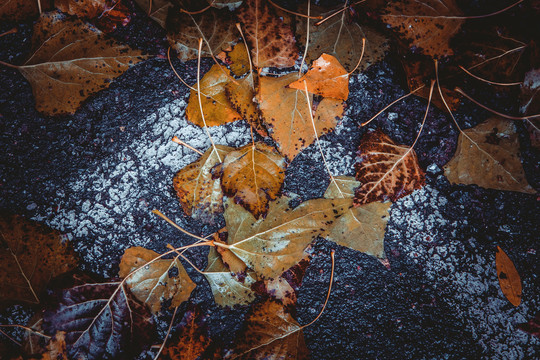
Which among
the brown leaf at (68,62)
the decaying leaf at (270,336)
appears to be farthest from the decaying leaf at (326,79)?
the decaying leaf at (270,336)

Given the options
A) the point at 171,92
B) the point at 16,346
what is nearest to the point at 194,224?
the point at 171,92

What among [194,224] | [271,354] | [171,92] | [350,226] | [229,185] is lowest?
[271,354]

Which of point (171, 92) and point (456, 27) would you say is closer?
point (456, 27)

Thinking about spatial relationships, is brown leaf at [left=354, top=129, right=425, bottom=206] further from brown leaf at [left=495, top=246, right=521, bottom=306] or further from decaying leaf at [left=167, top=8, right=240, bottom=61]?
decaying leaf at [left=167, top=8, right=240, bottom=61]

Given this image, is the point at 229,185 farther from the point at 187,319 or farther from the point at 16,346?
the point at 16,346

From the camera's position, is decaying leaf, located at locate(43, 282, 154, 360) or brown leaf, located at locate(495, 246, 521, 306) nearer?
decaying leaf, located at locate(43, 282, 154, 360)

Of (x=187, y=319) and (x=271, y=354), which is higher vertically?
(x=187, y=319)

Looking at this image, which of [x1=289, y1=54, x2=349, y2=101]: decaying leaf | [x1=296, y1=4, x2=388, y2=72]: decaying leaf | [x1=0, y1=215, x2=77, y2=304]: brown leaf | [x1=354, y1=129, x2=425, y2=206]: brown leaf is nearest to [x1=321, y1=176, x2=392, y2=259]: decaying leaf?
[x1=354, y1=129, x2=425, y2=206]: brown leaf
